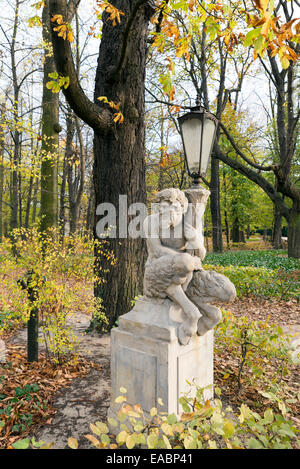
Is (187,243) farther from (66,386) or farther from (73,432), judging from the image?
(66,386)

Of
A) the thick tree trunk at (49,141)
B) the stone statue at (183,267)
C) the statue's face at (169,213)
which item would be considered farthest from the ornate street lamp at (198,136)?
the thick tree trunk at (49,141)

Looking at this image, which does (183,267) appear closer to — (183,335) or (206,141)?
(183,335)

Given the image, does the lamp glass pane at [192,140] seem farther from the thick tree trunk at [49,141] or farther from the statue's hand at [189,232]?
the thick tree trunk at [49,141]

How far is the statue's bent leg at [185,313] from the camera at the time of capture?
8.75 ft

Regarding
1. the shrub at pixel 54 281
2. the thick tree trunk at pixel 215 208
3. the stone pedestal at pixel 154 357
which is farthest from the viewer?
the thick tree trunk at pixel 215 208

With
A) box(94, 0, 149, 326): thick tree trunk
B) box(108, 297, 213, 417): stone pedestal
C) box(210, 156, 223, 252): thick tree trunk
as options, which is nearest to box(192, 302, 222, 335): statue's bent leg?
box(108, 297, 213, 417): stone pedestal

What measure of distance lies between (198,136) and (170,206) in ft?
4.18

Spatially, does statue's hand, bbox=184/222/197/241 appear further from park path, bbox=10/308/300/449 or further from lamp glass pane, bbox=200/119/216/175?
park path, bbox=10/308/300/449

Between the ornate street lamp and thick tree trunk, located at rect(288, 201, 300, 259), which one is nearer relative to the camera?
the ornate street lamp

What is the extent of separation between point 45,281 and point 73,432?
1766 millimetres

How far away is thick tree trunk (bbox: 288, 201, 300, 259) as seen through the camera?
36.8 ft

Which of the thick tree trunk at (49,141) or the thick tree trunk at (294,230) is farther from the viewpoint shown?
the thick tree trunk at (294,230)

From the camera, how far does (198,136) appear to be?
360cm
